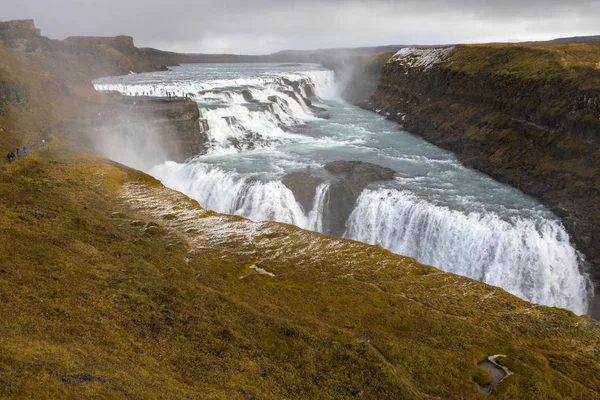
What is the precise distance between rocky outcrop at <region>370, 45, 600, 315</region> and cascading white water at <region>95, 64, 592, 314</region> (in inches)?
87.8

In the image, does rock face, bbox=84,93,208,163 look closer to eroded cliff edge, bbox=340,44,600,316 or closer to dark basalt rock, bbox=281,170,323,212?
dark basalt rock, bbox=281,170,323,212

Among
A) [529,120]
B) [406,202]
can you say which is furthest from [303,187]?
[529,120]

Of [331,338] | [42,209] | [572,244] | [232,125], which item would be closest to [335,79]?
[232,125]

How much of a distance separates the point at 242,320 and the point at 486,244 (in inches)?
946

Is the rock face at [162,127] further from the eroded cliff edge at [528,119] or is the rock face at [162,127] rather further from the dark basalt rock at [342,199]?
the eroded cliff edge at [528,119]

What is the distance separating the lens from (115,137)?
50.7 metres

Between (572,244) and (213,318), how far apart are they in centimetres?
2984

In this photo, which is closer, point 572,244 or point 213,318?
point 213,318

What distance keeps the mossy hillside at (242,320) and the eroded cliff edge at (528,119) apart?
1835 centimetres

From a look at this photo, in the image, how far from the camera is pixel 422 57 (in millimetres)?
86125

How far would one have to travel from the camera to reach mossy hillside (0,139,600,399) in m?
14.3

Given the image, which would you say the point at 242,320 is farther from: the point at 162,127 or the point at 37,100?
the point at 37,100

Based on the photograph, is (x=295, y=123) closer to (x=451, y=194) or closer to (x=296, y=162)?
(x=296, y=162)

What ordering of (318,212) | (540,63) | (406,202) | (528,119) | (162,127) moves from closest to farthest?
(406,202) < (318,212) < (528,119) < (162,127) < (540,63)
